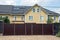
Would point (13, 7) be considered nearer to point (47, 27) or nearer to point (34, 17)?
point (34, 17)

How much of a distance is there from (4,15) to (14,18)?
2.95 m

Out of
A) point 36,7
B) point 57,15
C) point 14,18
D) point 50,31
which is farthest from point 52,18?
point 50,31

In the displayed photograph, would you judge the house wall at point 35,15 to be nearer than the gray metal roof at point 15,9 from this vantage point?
Yes

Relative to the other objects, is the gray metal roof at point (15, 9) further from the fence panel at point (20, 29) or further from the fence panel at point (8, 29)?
the fence panel at point (8, 29)

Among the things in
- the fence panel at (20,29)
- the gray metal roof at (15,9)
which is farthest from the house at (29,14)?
the fence panel at (20,29)

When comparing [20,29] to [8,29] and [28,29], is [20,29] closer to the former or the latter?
[28,29]

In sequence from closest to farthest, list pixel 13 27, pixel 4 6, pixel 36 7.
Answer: pixel 13 27
pixel 36 7
pixel 4 6

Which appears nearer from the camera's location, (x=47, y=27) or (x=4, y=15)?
(x=47, y=27)

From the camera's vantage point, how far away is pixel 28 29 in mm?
39031

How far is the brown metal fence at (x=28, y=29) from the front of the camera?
3872cm

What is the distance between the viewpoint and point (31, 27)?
38938mm

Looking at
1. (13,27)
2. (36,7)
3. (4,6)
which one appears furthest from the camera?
(4,6)

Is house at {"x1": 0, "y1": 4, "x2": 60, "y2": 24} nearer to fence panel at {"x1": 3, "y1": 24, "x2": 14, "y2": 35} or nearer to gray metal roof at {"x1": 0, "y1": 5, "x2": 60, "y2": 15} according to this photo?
gray metal roof at {"x1": 0, "y1": 5, "x2": 60, "y2": 15}

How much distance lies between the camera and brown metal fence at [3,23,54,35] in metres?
38.7
